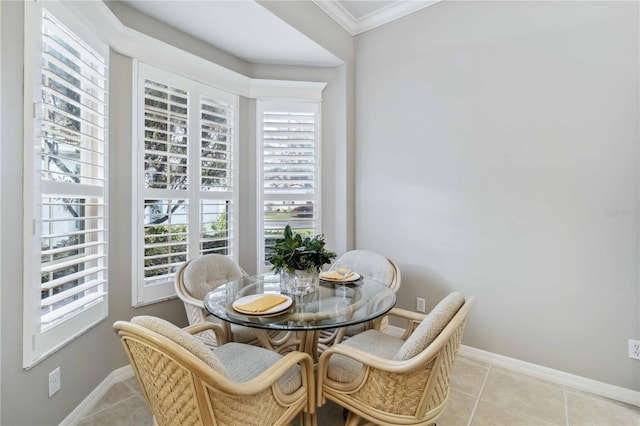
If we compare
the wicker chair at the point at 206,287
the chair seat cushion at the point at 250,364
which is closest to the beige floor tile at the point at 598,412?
the chair seat cushion at the point at 250,364

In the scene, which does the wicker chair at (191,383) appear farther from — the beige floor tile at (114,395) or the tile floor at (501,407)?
the beige floor tile at (114,395)

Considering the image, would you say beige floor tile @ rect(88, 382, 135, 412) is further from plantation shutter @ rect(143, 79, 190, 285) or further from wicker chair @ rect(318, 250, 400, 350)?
wicker chair @ rect(318, 250, 400, 350)

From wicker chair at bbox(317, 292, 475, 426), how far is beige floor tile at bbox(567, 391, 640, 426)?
46.3 inches

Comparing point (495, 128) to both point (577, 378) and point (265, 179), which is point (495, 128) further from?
point (265, 179)

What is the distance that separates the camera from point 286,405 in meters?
1.35

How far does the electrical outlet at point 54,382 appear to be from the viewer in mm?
1672

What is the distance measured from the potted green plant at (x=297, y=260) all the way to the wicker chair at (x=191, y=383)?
0.63 metres

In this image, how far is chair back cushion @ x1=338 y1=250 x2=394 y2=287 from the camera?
2.61m

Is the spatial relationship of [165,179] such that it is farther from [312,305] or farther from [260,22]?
[312,305]

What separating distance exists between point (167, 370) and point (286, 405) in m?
0.57

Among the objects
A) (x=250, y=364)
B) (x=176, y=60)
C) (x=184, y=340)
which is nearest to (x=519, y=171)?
(x=250, y=364)

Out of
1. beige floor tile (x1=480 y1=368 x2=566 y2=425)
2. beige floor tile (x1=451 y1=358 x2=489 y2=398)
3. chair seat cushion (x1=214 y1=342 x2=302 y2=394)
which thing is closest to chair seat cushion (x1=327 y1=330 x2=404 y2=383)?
chair seat cushion (x1=214 y1=342 x2=302 y2=394)

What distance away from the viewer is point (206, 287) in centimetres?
235

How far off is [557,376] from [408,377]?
1794 mm
